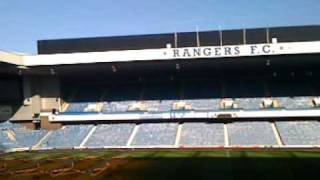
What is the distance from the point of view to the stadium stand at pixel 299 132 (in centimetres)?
4816

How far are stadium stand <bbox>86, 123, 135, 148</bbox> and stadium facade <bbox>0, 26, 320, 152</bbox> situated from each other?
0.38 feet

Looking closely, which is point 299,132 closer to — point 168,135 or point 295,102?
point 295,102

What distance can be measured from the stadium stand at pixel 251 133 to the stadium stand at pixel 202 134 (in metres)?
1.23

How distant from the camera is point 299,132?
49.9m

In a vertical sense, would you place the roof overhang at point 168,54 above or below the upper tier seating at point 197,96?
above

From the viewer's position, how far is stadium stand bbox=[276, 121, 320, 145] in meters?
48.2

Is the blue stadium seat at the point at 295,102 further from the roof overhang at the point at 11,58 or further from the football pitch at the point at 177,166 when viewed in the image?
the roof overhang at the point at 11,58

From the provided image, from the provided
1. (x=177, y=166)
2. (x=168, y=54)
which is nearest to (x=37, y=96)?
(x=168, y=54)

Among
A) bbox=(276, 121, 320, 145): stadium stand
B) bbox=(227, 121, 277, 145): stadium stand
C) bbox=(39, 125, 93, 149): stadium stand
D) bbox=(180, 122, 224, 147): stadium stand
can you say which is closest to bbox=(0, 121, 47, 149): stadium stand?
bbox=(39, 125, 93, 149): stadium stand

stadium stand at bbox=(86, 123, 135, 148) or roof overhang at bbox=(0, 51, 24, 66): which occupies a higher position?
roof overhang at bbox=(0, 51, 24, 66)

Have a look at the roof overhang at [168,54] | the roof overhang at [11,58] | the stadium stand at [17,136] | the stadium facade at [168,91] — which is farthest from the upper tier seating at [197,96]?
the roof overhang at [11,58]

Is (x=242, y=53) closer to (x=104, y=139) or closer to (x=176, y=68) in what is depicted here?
(x=176, y=68)

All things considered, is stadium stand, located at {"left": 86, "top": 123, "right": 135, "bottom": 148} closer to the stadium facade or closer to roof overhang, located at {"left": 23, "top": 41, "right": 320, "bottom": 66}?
the stadium facade

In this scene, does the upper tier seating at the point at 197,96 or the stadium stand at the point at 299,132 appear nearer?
the stadium stand at the point at 299,132
